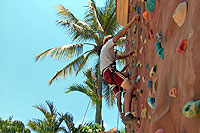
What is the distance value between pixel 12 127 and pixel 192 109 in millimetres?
6045

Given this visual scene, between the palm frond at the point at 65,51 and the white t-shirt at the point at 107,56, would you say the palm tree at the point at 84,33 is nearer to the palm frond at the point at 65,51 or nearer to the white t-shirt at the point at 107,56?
the palm frond at the point at 65,51

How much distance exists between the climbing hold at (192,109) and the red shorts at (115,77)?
1946 mm

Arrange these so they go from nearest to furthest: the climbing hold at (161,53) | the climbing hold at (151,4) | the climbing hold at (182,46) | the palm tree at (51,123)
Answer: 1. the climbing hold at (182,46)
2. the climbing hold at (161,53)
3. the climbing hold at (151,4)
4. the palm tree at (51,123)

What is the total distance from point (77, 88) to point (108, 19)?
293 cm

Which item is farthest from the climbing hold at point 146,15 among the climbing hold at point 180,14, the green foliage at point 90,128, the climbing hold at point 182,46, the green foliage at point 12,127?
the green foliage at point 12,127

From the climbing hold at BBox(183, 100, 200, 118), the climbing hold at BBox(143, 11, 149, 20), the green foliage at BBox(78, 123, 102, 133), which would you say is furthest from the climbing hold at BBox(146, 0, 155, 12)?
the green foliage at BBox(78, 123, 102, 133)

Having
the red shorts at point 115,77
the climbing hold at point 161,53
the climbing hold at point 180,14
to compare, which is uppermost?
the red shorts at point 115,77

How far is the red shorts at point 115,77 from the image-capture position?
354cm

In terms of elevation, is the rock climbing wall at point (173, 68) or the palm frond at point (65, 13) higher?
the palm frond at point (65, 13)

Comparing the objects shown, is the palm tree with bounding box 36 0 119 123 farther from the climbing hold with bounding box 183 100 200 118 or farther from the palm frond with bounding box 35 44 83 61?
the climbing hold with bounding box 183 100 200 118

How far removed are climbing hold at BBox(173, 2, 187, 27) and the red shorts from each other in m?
1.70

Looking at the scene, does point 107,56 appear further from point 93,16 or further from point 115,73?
point 93,16

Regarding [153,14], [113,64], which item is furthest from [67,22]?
[153,14]

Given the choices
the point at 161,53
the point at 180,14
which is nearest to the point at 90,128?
the point at 161,53
